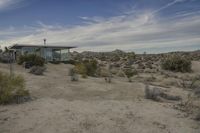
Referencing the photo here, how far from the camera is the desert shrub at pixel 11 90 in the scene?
45.8 ft

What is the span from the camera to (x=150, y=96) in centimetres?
1588

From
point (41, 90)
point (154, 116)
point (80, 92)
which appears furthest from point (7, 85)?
point (154, 116)

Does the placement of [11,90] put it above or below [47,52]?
below

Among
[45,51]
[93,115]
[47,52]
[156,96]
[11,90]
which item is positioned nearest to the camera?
[93,115]

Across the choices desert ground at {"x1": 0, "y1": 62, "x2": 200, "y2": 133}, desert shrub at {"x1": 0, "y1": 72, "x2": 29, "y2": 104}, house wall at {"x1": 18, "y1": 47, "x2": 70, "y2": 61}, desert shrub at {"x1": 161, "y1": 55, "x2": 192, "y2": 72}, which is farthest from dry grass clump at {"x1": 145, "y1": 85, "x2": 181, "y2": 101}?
house wall at {"x1": 18, "y1": 47, "x2": 70, "y2": 61}

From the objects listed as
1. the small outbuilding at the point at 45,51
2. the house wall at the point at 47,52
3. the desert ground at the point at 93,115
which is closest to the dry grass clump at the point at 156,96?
the desert ground at the point at 93,115

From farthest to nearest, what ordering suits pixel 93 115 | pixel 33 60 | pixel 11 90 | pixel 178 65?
1. pixel 178 65
2. pixel 33 60
3. pixel 11 90
4. pixel 93 115

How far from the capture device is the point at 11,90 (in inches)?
573

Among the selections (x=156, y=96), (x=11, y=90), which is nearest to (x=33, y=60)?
(x=11, y=90)

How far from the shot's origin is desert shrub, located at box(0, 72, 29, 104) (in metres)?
14.0

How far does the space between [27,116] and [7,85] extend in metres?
3.32

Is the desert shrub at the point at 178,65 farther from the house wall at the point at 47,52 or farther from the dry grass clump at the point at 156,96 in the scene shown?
the dry grass clump at the point at 156,96

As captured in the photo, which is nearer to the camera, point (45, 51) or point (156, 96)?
point (156, 96)

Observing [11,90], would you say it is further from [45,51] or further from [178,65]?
[45,51]
